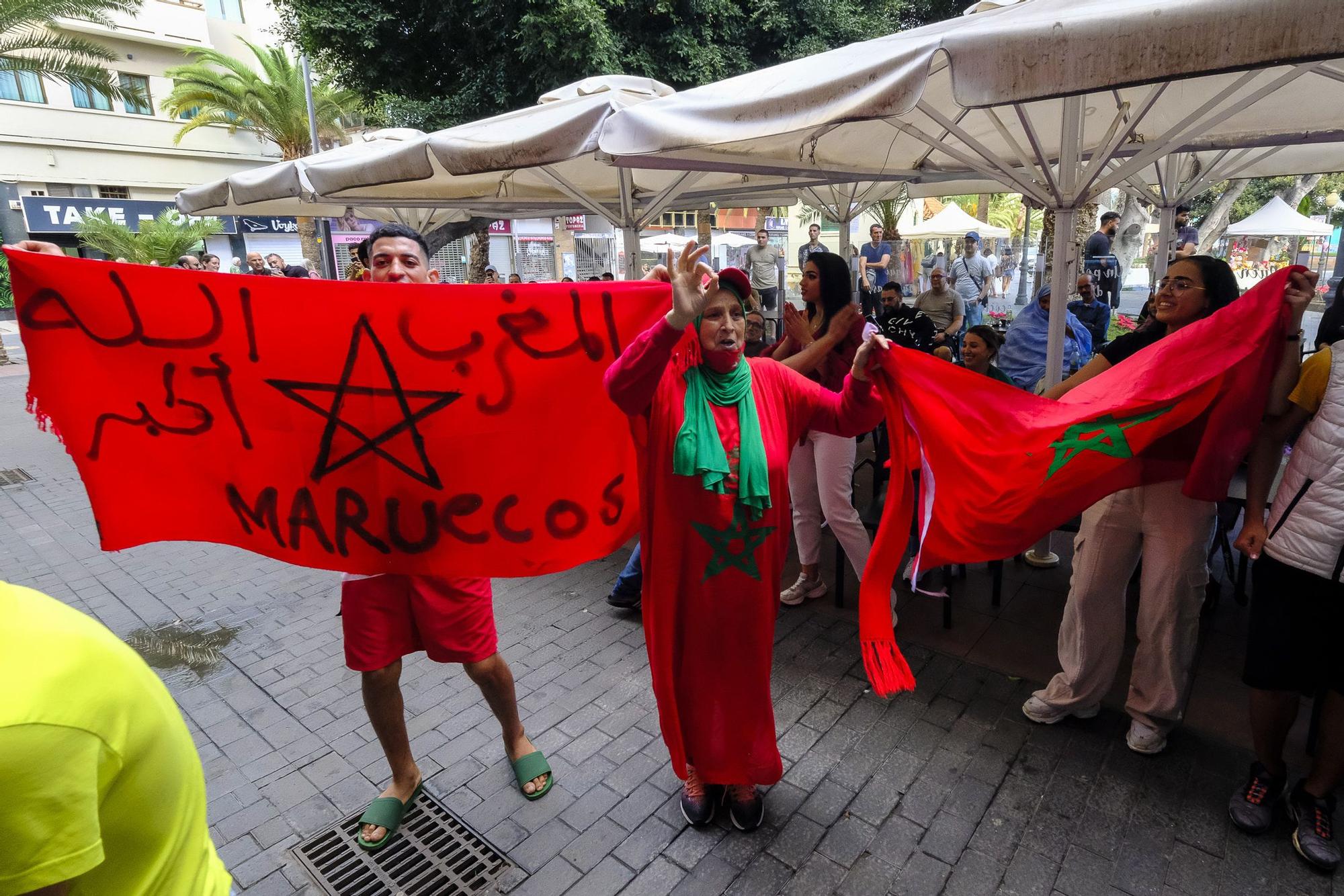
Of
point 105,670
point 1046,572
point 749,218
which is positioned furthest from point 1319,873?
point 749,218

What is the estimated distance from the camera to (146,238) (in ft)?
58.0

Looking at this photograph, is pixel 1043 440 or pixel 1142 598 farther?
pixel 1142 598

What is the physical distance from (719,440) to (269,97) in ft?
81.2

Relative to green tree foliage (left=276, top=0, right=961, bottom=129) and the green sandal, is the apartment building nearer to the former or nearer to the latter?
green tree foliage (left=276, top=0, right=961, bottom=129)

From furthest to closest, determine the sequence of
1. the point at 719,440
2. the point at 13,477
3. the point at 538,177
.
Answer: the point at 13,477, the point at 538,177, the point at 719,440

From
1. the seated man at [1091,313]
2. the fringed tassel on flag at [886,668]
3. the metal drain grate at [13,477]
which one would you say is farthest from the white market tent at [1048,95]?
the metal drain grate at [13,477]

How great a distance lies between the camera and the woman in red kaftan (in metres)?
2.32

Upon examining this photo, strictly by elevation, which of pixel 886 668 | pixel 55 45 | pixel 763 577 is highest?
pixel 55 45

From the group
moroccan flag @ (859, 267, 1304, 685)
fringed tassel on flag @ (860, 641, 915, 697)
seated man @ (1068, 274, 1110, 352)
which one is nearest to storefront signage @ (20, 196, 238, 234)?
seated man @ (1068, 274, 1110, 352)

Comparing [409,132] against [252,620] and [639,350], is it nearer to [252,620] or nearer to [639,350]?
[252,620]

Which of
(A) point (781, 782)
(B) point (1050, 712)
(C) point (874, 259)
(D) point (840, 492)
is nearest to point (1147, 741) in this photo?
(B) point (1050, 712)

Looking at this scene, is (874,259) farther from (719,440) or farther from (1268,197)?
(1268,197)

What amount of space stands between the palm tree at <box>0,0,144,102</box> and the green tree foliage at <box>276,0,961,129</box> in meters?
3.24

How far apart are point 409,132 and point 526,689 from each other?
478cm
